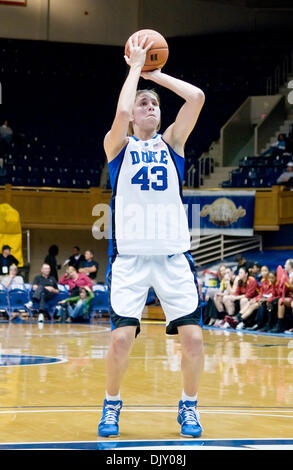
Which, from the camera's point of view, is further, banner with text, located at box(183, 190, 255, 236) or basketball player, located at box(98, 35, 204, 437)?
banner with text, located at box(183, 190, 255, 236)

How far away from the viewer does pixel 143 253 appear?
15.8ft

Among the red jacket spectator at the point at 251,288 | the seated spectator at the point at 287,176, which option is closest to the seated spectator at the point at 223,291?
the red jacket spectator at the point at 251,288

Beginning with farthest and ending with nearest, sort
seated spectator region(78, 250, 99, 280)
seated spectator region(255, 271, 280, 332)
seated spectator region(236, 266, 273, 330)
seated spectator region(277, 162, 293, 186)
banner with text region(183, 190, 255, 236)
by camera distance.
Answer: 1. banner with text region(183, 190, 255, 236)
2. seated spectator region(277, 162, 293, 186)
3. seated spectator region(78, 250, 99, 280)
4. seated spectator region(236, 266, 273, 330)
5. seated spectator region(255, 271, 280, 332)

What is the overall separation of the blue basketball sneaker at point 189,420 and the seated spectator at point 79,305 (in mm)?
12776

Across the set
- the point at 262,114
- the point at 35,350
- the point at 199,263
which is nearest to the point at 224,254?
the point at 199,263

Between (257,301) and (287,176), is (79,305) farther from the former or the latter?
(287,176)

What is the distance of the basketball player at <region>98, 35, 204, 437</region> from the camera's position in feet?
15.7

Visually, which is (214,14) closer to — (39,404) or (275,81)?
(275,81)

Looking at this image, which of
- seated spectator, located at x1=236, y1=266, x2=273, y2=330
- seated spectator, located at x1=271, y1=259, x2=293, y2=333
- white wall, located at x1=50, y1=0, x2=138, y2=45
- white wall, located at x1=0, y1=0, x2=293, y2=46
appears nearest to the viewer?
seated spectator, located at x1=271, y1=259, x2=293, y2=333

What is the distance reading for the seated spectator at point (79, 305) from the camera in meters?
17.5

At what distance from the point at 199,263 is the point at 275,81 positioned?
845 cm

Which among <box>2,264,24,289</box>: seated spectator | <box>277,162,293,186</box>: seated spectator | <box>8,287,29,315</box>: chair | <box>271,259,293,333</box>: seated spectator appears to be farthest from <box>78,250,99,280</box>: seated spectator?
<box>277,162,293,186</box>: seated spectator

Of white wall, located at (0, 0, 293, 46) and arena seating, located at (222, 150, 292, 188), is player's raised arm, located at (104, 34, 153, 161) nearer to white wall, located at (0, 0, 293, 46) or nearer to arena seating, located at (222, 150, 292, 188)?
arena seating, located at (222, 150, 292, 188)

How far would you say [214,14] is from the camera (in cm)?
2977
